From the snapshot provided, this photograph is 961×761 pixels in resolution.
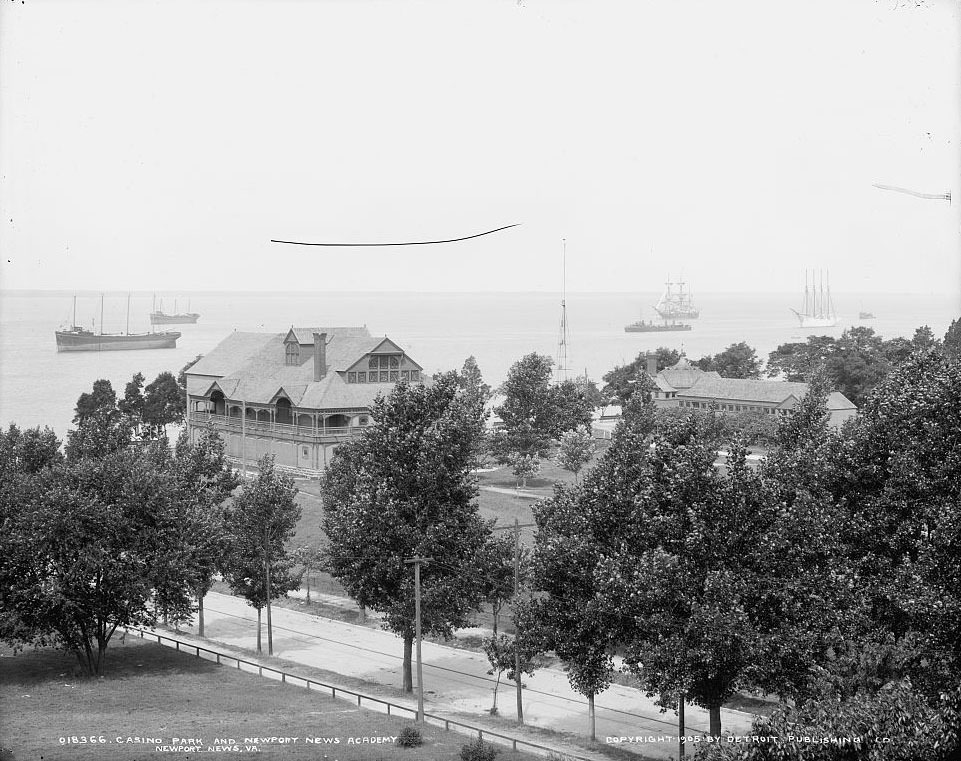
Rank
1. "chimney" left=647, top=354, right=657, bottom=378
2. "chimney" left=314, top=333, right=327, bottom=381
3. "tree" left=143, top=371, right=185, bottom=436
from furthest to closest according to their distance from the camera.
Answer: "chimney" left=647, top=354, right=657, bottom=378, "tree" left=143, top=371, right=185, bottom=436, "chimney" left=314, top=333, right=327, bottom=381

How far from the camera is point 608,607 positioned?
32.9 meters

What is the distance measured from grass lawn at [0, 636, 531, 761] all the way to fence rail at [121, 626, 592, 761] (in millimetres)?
625

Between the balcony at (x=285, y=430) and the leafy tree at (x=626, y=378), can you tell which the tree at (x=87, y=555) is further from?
the leafy tree at (x=626, y=378)

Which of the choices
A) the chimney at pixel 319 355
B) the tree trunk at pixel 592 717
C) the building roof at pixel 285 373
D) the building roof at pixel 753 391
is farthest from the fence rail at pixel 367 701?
the building roof at pixel 753 391

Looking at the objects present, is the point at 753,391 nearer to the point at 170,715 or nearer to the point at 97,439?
the point at 97,439

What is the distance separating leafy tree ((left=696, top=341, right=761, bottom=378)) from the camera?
14125 cm

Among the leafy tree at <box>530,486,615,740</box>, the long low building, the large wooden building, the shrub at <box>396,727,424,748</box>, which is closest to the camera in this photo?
the shrub at <box>396,727,424,748</box>

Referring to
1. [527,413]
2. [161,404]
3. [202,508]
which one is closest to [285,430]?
[527,413]

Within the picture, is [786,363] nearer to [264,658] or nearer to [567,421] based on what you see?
[567,421]

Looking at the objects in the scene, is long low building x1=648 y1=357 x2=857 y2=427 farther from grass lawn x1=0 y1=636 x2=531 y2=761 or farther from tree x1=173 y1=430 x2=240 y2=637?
grass lawn x1=0 y1=636 x2=531 y2=761

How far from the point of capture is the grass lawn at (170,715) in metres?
29.4

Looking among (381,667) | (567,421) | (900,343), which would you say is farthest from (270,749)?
(900,343)

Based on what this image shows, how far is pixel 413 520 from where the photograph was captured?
42375 millimetres

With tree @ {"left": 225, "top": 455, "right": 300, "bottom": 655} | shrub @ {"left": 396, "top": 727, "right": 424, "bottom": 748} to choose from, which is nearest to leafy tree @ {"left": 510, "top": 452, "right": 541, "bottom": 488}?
tree @ {"left": 225, "top": 455, "right": 300, "bottom": 655}
